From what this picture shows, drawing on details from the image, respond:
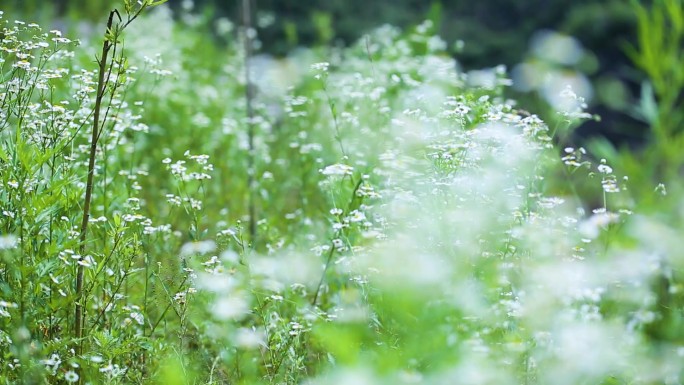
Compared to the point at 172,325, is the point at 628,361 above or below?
above

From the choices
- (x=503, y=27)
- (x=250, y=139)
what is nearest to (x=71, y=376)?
(x=250, y=139)

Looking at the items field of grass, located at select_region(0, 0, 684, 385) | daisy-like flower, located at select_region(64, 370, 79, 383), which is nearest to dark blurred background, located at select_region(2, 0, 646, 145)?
field of grass, located at select_region(0, 0, 684, 385)

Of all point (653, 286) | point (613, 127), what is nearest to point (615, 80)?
point (613, 127)

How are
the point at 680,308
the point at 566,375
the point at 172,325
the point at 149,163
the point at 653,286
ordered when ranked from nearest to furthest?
the point at 566,375
the point at 680,308
the point at 653,286
the point at 172,325
the point at 149,163

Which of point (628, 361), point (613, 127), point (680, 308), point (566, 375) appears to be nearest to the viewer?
point (566, 375)

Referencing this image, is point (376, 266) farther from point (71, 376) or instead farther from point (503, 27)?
point (503, 27)

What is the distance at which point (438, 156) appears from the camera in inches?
95.0

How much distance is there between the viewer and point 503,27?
29.1 ft

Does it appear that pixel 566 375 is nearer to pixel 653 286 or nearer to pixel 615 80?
pixel 653 286

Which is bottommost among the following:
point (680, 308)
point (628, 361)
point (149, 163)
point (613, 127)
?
point (613, 127)

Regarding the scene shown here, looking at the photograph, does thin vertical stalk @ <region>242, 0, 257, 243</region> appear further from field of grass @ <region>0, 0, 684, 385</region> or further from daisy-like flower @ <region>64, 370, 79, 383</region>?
daisy-like flower @ <region>64, 370, 79, 383</region>

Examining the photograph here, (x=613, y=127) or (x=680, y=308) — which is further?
(x=613, y=127)

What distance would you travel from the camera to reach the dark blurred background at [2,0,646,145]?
26.2 feet

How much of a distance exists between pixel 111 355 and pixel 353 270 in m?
0.74
